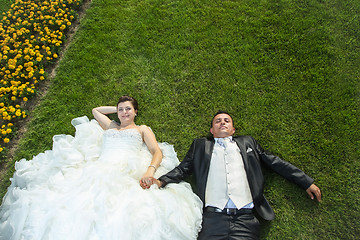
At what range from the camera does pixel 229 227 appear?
3990 mm

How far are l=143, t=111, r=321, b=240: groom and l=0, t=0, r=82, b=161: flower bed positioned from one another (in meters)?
4.17

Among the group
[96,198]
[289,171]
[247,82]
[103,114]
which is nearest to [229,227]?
[289,171]

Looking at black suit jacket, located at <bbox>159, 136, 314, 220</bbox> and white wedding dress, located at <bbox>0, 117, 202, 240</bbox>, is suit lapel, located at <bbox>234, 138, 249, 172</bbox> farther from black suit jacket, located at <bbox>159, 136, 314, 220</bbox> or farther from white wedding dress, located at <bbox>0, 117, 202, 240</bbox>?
white wedding dress, located at <bbox>0, 117, 202, 240</bbox>

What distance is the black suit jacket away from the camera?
4.34m

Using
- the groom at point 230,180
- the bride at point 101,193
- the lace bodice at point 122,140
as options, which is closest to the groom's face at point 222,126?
the groom at point 230,180

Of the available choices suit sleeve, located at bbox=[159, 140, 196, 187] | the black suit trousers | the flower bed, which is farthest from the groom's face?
the flower bed

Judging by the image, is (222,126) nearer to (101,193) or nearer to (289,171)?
(289,171)

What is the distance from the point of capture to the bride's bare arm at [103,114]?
18.3 feet

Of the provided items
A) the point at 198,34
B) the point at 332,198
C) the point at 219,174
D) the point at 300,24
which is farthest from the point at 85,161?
the point at 300,24

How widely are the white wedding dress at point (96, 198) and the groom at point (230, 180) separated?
24 cm

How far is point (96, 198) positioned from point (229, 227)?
7.04 ft

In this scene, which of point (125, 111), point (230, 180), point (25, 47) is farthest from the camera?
point (25, 47)

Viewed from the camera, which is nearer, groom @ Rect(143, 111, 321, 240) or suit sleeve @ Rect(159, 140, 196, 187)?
groom @ Rect(143, 111, 321, 240)

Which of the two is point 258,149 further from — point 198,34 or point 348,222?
point 198,34
